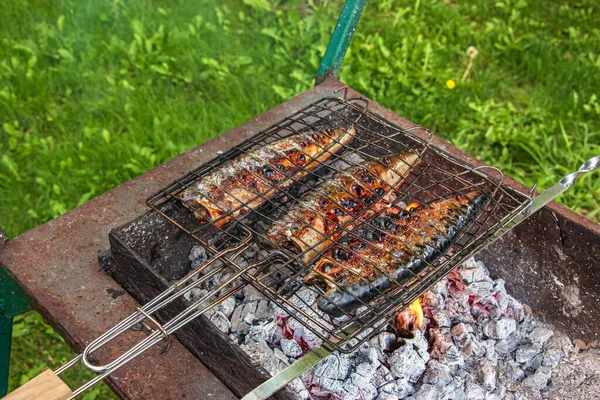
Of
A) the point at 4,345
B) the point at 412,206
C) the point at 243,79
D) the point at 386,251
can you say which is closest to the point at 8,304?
the point at 4,345

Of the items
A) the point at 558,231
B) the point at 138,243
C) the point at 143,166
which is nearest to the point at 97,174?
the point at 143,166

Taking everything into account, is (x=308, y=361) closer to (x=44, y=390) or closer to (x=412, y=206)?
(x=44, y=390)

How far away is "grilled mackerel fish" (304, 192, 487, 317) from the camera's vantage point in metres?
2.21

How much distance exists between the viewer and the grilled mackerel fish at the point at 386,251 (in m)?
2.21

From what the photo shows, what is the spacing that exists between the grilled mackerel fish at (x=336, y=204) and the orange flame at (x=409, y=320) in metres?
0.43

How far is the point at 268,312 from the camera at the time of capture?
8.32 feet

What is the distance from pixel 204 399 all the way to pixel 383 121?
136cm

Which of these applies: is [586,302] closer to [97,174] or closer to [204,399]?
[204,399]

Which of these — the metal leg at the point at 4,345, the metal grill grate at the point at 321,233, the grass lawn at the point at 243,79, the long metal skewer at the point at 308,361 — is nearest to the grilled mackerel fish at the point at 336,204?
the metal grill grate at the point at 321,233

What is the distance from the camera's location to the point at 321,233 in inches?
92.0

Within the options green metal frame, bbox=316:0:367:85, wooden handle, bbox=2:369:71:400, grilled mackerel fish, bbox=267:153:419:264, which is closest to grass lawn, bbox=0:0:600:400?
green metal frame, bbox=316:0:367:85

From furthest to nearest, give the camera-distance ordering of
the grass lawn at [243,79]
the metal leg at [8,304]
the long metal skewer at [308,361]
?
1. the grass lawn at [243,79]
2. the metal leg at [8,304]
3. the long metal skewer at [308,361]

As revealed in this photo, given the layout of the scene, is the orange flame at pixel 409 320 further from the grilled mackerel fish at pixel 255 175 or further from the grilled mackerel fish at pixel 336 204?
the grilled mackerel fish at pixel 255 175

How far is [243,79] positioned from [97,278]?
2.79 meters
